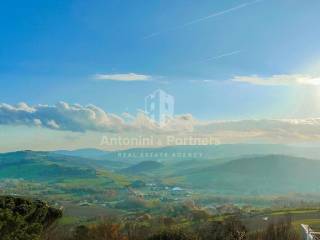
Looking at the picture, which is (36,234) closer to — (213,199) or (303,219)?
(303,219)

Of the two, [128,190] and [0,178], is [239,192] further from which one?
[0,178]

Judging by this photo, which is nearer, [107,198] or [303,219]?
[303,219]

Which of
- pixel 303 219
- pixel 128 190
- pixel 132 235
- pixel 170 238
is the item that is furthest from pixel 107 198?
pixel 170 238

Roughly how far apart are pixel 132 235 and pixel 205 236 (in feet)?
22.3

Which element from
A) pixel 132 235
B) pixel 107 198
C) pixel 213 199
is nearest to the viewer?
pixel 132 235

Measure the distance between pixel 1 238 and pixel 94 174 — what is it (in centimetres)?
16940

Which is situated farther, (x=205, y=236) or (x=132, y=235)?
(x=132, y=235)

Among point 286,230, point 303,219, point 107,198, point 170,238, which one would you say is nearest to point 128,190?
point 107,198

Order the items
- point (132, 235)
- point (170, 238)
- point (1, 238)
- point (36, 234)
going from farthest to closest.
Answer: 1. point (132, 235)
2. point (170, 238)
3. point (36, 234)
4. point (1, 238)

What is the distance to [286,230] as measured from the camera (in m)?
41.8

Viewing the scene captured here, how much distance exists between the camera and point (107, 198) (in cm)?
14162

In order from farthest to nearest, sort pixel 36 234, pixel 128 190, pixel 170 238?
1. pixel 128 190
2. pixel 170 238
3. pixel 36 234

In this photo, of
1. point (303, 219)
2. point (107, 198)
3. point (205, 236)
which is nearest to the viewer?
point (205, 236)

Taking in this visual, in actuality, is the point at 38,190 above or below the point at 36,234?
below
